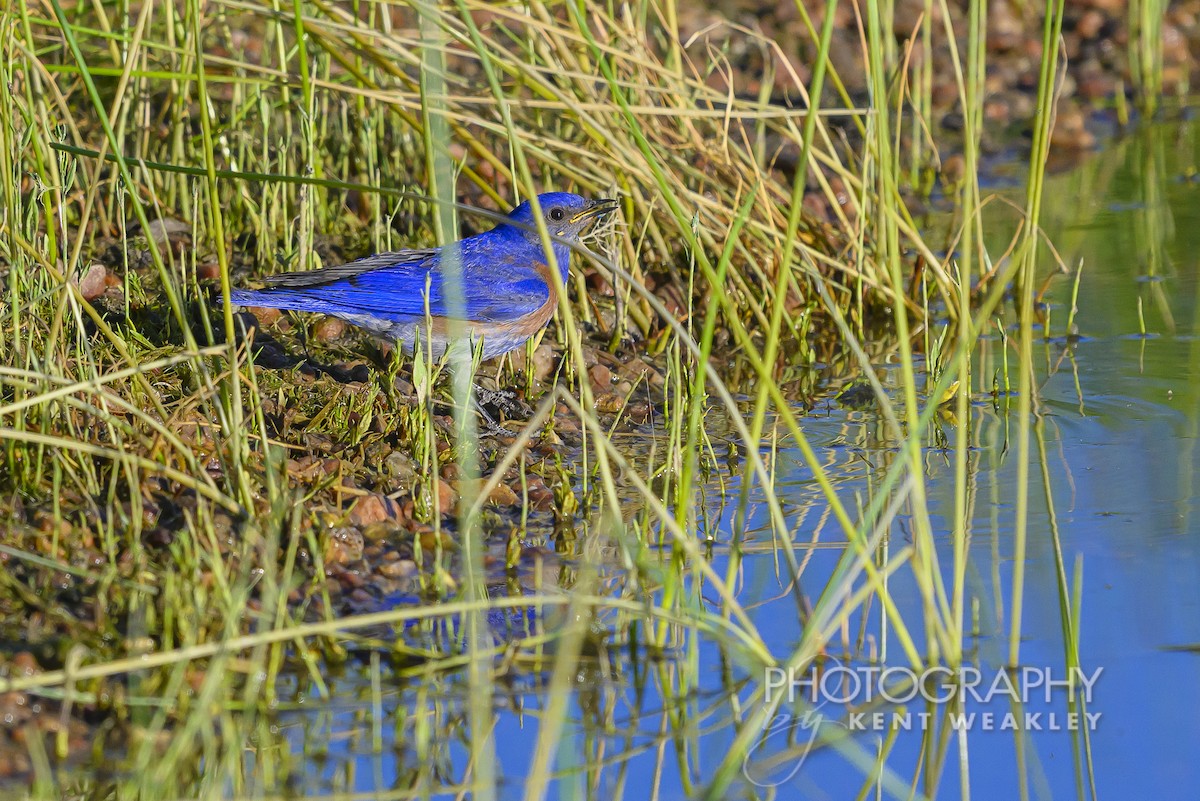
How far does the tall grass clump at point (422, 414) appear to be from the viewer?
2949 mm

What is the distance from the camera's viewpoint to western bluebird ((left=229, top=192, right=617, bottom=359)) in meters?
4.90

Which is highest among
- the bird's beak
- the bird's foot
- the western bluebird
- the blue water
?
the bird's beak

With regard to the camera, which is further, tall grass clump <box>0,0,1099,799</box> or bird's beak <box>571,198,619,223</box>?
bird's beak <box>571,198,619,223</box>

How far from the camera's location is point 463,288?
16.9 ft

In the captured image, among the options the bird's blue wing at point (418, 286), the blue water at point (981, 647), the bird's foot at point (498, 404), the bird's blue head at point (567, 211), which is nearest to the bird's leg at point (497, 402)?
the bird's foot at point (498, 404)

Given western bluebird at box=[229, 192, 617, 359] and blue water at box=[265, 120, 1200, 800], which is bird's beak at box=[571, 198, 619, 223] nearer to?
western bluebird at box=[229, 192, 617, 359]

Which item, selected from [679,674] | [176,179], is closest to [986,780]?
[679,674]

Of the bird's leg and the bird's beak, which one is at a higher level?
the bird's beak

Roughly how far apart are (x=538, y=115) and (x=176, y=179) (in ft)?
4.78

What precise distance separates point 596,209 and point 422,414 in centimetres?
144

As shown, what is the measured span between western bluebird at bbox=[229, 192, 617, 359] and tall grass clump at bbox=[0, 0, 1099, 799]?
13 centimetres

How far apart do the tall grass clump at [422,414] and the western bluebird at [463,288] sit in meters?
0.13

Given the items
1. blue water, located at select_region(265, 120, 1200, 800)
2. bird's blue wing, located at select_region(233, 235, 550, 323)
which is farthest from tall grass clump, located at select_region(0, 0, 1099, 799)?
bird's blue wing, located at select_region(233, 235, 550, 323)

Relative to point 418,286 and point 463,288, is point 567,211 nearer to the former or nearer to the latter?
point 463,288
